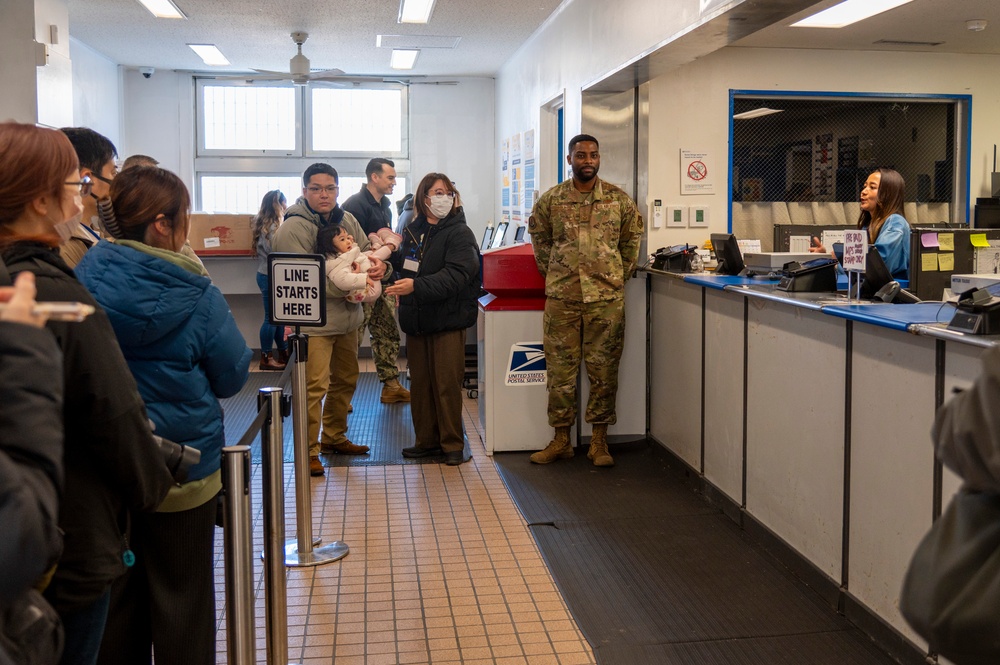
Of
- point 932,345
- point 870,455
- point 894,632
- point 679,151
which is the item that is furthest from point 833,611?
point 679,151

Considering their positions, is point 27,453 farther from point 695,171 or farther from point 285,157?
point 285,157

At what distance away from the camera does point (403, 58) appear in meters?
10.5

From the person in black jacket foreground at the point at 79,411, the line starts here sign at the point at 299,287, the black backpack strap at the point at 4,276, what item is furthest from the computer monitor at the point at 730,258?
the black backpack strap at the point at 4,276

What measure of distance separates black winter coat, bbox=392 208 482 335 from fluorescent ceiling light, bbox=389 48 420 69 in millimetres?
Result: 5352

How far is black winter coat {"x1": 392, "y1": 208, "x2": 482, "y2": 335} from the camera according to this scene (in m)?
5.06

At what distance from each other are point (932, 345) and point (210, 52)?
29.6ft

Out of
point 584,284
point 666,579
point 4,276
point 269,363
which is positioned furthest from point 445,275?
point 269,363

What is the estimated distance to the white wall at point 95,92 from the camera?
9.65 m

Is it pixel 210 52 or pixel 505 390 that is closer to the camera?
pixel 505 390

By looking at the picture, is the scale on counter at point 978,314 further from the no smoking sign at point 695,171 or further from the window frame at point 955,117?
the window frame at point 955,117

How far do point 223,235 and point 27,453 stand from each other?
25.9ft

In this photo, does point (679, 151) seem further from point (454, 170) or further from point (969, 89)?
point (454, 170)

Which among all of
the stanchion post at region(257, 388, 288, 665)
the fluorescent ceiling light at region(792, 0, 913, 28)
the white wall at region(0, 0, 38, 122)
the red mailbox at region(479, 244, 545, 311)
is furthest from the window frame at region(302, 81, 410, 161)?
the stanchion post at region(257, 388, 288, 665)

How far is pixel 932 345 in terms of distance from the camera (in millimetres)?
2826
